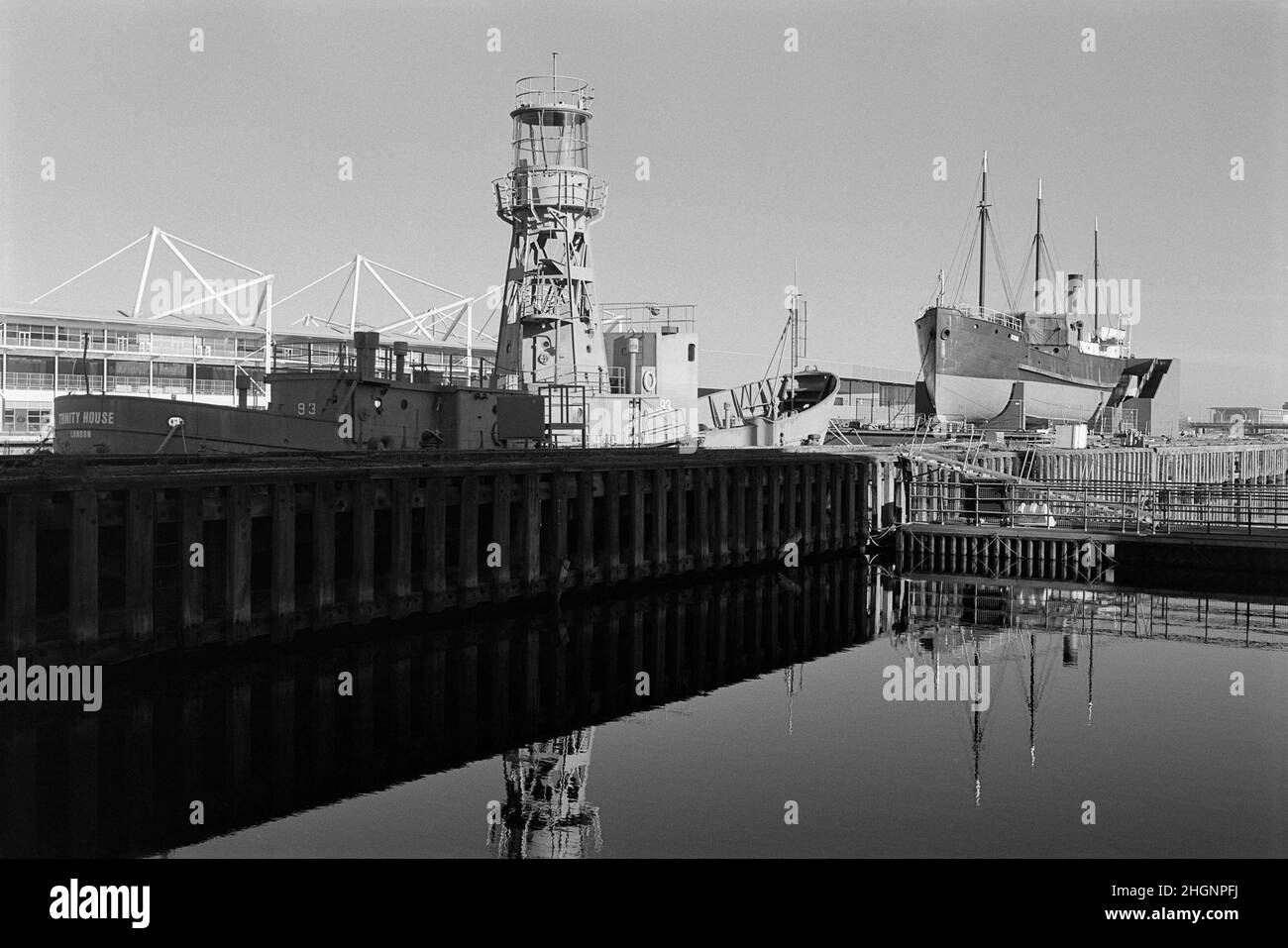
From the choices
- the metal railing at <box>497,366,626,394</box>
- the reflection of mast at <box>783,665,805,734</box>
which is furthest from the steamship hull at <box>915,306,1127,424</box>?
the reflection of mast at <box>783,665,805,734</box>

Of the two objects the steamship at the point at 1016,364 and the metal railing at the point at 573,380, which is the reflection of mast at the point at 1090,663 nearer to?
the metal railing at the point at 573,380

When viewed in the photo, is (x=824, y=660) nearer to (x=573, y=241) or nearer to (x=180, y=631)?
(x=180, y=631)

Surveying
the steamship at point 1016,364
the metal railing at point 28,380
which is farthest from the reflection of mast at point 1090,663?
the metal railing at point 28,380

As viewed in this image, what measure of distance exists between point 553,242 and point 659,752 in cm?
3233

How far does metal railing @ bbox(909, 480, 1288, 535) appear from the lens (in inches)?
1503

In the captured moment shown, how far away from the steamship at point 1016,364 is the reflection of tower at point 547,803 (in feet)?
179

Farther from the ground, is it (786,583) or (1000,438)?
(1000,438)

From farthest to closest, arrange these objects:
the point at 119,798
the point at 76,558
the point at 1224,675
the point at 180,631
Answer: the point at 1224,675 < the point at 180,631 < the point at 76,558 < the point at 119,798

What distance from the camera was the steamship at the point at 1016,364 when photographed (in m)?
69.0

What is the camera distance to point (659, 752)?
17438mm

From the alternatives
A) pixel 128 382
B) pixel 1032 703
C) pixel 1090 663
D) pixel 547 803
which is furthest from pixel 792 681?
pixel 128 382

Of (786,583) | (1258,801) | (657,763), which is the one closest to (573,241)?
(786,583)

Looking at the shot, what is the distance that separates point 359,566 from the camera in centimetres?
2317
